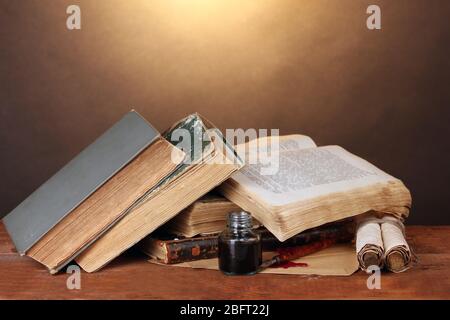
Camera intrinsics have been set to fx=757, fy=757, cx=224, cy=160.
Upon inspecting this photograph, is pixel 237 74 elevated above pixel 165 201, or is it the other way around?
pixel 237 74

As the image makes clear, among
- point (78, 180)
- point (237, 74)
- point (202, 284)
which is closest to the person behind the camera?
point (202, 284)

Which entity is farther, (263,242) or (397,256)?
(263,242)

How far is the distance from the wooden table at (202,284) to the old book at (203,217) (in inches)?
2.6

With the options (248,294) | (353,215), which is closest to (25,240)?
(248,294)

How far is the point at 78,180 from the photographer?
1083 mm

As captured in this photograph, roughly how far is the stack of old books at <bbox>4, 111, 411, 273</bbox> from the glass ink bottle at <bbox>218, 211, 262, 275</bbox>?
0.04 m

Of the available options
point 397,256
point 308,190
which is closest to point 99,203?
point 308,190

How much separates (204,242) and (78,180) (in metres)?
0.20

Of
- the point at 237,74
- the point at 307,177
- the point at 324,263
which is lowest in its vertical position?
the point at 324,263

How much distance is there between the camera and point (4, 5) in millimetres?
1695

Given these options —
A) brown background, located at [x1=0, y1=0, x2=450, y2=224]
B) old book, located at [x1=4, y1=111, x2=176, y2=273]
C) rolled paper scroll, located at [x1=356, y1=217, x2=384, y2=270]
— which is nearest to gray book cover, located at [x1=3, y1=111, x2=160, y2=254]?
old book, located at [x1=4, y1=111, x2=176, y2=273]

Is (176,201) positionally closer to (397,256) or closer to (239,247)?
(239,247)

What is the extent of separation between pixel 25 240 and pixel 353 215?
0.47 meters

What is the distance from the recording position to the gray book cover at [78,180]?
3.40 ft
